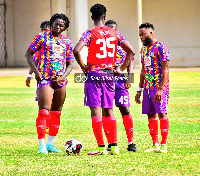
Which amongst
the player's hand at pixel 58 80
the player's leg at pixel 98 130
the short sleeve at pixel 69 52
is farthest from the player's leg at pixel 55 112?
the player's leg at pixel 98 130

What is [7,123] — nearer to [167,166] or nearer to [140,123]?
[140,123]

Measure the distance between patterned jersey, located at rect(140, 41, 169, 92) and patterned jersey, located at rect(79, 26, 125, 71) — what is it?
53cm

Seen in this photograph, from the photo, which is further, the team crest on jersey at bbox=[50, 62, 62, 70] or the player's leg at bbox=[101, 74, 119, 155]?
the team crest on jersey at bbox=[50, 62, 62, 70]

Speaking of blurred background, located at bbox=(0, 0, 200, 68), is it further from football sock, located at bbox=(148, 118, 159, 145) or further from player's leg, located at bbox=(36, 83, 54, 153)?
player's leg, located at bbox=(36, 83, 54, 153)

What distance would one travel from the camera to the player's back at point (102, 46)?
815cm

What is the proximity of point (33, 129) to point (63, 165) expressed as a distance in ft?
14.7

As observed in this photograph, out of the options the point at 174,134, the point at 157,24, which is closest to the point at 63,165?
the point at 174,134

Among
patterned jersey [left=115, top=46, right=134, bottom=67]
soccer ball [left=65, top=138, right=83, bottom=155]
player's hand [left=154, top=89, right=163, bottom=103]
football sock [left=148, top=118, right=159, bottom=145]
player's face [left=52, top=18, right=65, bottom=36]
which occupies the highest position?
player's face [left=52, top=18, right=65, bottom=36]

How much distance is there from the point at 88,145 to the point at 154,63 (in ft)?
6.09

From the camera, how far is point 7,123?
41.8 feet

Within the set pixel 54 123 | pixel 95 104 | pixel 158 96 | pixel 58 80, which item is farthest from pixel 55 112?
pixel 158 96

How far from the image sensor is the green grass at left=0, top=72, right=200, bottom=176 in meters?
7.04

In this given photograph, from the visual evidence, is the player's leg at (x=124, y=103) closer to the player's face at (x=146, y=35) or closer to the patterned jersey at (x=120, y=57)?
the patterned jersey at (x=120, y=57)

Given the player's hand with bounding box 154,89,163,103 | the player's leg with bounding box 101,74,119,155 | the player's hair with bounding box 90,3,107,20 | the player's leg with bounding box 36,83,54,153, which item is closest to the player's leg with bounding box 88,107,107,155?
the player's leg with bounding box 101,74,119,155
